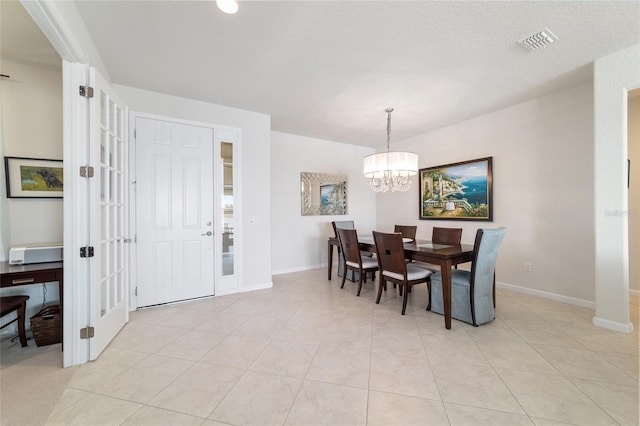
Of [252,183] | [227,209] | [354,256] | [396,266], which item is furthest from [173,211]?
[396,266]

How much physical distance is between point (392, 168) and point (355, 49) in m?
1.48

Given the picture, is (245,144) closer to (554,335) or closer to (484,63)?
(484,63)

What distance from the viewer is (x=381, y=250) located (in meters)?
3.04

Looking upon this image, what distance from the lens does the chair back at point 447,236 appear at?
3498 mm

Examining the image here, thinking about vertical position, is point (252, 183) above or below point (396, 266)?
above

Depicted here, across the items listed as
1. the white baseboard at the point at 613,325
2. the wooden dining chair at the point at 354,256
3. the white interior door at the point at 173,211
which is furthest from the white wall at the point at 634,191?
the white interior door at the point at 173,211

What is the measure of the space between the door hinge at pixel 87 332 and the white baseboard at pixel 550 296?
4792 millimetres

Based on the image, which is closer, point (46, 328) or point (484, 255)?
point (46, 328)

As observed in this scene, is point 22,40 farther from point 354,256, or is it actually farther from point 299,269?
point 299,269

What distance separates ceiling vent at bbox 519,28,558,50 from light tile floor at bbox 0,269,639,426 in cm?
259

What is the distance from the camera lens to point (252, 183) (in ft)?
12.3

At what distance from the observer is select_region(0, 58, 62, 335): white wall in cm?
235

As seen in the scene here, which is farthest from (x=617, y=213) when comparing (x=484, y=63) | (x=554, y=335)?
(x=484, y=63)

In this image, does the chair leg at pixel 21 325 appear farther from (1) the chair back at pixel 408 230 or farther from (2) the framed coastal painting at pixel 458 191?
(2) the framed coastal painting at pixel 458 191
